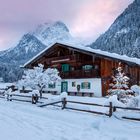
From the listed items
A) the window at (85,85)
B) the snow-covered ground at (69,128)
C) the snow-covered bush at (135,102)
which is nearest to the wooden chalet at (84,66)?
the window at (85,85)

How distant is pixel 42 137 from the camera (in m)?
12.3

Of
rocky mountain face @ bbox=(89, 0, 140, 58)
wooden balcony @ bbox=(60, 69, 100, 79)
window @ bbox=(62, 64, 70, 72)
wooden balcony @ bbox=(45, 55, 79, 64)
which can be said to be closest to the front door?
wooden balcony @ bbox=(60, 69, 100, 79)

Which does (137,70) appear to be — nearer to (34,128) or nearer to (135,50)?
(34,128)

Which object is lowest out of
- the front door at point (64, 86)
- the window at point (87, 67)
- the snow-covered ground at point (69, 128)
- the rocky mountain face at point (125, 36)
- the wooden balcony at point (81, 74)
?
the snow-covered ground at point (69, 128)

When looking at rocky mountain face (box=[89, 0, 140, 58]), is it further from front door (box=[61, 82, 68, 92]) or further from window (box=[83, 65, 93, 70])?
window (box=[83, 65, 93, 70])

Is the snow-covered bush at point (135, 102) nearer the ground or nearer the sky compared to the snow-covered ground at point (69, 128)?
nearer the sky

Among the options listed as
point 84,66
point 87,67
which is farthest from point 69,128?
point 84,66

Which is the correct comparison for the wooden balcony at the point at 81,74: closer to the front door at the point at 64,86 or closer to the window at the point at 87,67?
the window at the point at 87,67

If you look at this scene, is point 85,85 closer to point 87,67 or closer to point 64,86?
point 87,67

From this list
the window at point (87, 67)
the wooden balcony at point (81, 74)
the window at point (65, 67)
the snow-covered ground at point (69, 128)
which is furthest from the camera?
the window at point (65, 67)

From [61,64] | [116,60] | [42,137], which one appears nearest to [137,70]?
[116,60]

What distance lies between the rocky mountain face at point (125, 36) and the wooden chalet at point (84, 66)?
203ft

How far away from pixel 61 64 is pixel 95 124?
1177 inches

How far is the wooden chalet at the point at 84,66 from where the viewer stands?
3925 cm
